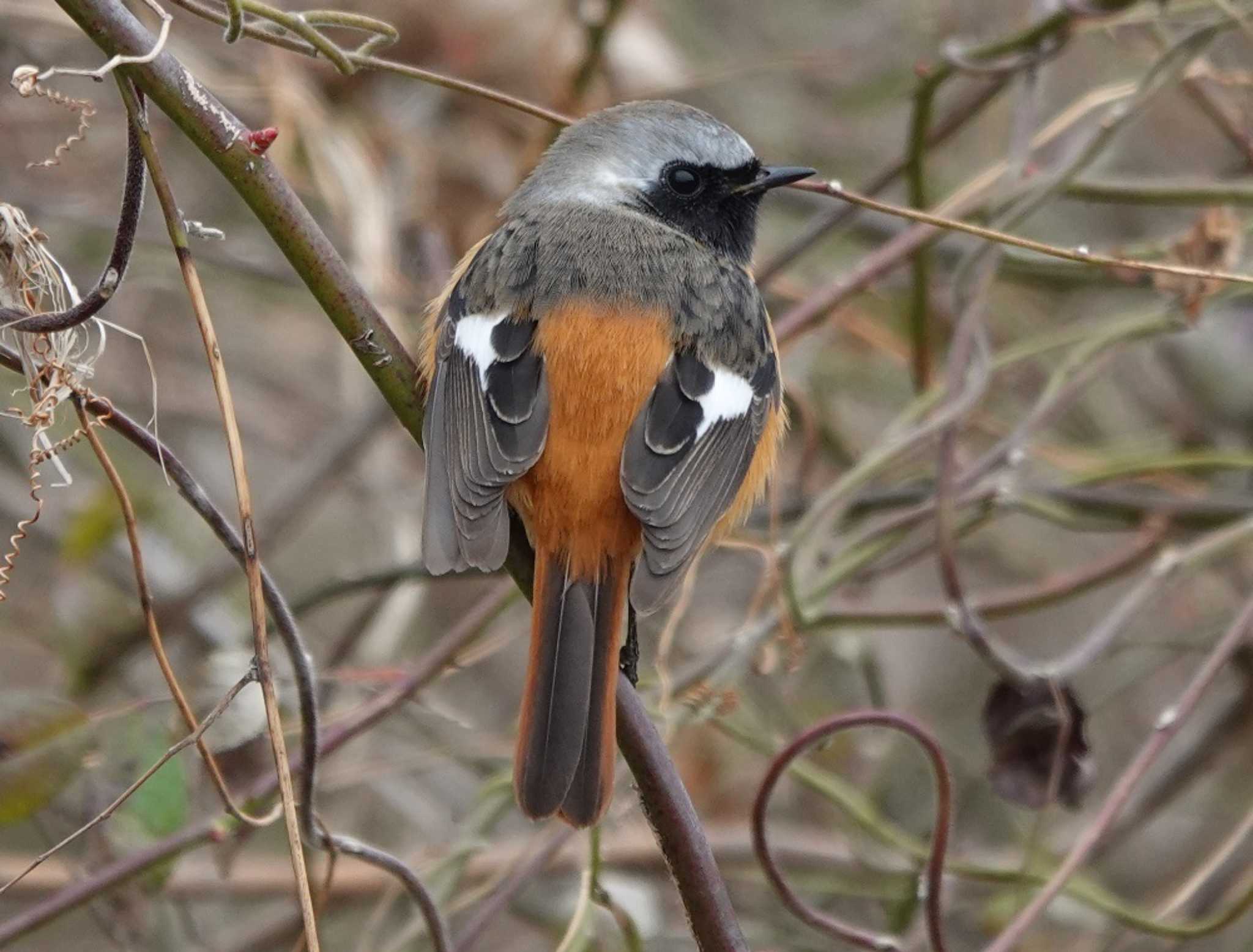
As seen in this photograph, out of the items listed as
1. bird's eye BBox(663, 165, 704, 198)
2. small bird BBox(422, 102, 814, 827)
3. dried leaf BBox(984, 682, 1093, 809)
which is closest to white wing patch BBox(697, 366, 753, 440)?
small bird BBox(422, 102, 814, 827)

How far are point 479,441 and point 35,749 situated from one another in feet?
2.69

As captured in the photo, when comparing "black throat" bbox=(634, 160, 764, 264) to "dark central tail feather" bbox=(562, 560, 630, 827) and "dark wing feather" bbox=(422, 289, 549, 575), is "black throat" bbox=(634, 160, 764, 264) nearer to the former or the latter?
"dark wing feather" bbox=(422, 289, 549, 575)

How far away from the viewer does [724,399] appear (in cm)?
272

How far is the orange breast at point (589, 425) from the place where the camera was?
2389mm

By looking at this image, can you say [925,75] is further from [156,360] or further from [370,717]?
[156,360]

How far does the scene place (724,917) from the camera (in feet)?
5.91

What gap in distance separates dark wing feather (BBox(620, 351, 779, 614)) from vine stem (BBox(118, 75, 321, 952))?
79 cm

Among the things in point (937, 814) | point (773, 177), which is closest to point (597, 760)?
point (937, 814)

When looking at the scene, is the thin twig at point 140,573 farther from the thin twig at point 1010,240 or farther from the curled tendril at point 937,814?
the thin twig at point 1010,240

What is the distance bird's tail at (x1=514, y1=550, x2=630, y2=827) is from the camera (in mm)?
2076

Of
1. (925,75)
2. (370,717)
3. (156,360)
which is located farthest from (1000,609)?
(156,360)

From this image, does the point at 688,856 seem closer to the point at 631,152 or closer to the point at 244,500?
the point at 244,500

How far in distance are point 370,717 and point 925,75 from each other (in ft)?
5.79

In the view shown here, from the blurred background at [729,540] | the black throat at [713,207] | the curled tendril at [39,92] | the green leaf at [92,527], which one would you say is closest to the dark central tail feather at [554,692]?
the blurred background at [729,540]
